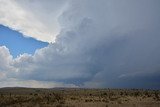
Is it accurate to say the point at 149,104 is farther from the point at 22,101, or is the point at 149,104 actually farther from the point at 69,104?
the point at 22,101

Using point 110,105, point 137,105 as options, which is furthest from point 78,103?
point 137,105

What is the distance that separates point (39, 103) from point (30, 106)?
303cm

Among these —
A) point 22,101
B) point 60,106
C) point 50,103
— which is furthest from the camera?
point 22,101

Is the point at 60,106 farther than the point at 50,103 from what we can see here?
No

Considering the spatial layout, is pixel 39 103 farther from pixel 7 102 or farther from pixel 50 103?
pixel 7 102

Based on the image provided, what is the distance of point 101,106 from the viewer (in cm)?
6028

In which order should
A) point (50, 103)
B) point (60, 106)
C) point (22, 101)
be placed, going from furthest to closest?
1. point (22, 101)
2. point (50, 103)
3. point (60, 106)

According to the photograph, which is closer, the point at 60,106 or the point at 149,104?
the point at 60,106

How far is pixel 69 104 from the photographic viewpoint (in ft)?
204

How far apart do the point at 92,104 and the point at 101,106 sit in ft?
9.25

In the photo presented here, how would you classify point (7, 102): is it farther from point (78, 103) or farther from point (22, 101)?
point (78, 103)

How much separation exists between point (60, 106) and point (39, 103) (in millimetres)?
6636

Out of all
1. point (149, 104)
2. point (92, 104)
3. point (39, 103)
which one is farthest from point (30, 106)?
point (149, 104)

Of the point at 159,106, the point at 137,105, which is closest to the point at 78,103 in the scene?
the point at 137,105
